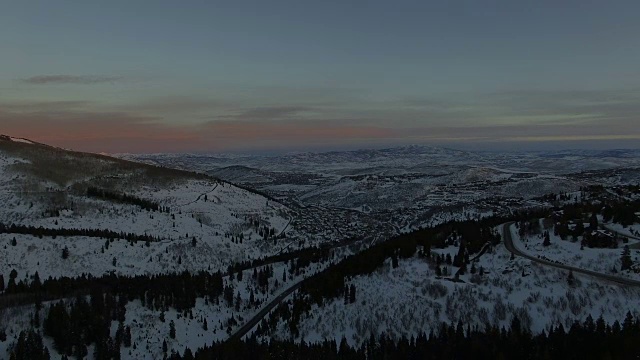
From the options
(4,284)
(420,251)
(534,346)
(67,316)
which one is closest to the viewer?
(534,346)

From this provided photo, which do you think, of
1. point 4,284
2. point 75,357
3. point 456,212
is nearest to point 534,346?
point 75,357

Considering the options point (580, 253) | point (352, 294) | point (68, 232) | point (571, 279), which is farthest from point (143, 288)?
point (580, 253)

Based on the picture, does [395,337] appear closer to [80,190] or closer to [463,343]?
[463,343]

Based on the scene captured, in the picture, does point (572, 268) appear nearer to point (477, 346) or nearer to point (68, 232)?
point (477, 346)

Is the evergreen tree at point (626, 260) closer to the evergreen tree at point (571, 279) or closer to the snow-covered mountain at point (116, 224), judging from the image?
the evergreen tree at point (571, 279)

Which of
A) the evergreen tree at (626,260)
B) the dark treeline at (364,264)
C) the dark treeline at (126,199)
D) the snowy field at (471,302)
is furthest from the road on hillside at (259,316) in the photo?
the dark treeline at (126,199)

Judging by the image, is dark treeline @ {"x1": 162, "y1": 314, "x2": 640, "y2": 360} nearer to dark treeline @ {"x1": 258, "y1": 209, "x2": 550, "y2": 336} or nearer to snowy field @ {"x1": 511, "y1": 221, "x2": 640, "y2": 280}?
dark treeline @ {"x1": 258, "y1": 209, "x2": 550, "y2": 336}

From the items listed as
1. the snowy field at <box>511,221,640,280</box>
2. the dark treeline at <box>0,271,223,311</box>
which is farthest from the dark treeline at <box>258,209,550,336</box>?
the dark treeline at <box>0,271,223,311</box>
